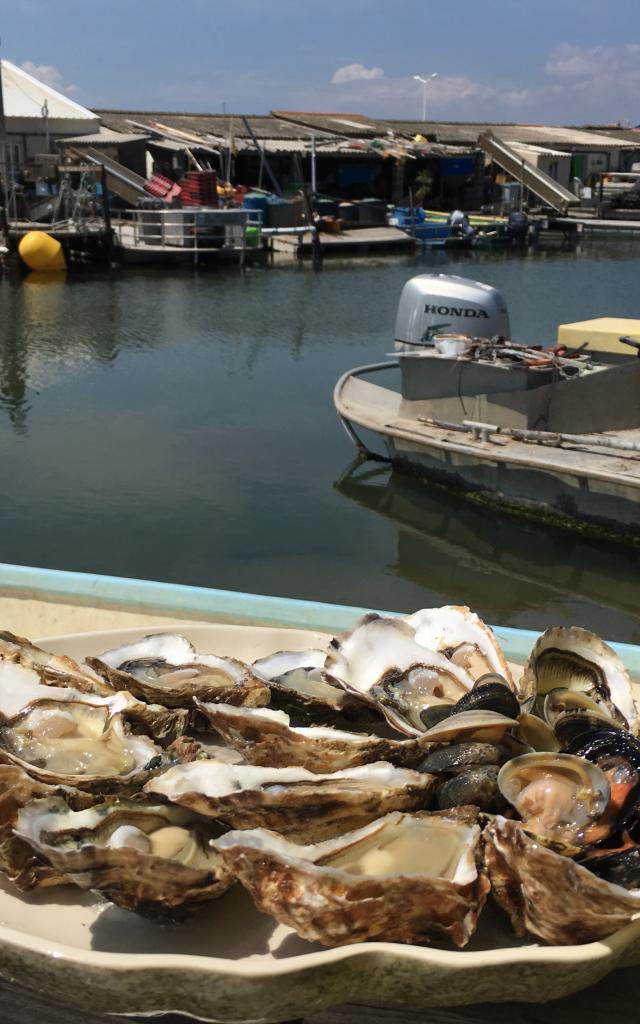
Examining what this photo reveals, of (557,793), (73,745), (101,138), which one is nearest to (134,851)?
(73,745)

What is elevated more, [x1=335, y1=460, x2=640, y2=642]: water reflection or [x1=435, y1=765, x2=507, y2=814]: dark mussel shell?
[x1=435, y1=765, x2=507, y2=814]: dark mussel shell

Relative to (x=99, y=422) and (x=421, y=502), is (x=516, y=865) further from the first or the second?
(x=99, y=422)

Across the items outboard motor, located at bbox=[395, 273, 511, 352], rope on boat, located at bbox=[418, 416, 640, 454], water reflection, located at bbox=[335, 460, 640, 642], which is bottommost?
water reflection, located at bbox=[335, 460, 640, 642]

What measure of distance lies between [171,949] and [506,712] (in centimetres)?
90

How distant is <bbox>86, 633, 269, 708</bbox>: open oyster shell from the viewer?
2520 millimetres

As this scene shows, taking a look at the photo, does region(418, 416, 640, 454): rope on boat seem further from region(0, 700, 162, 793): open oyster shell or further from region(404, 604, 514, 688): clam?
region(0, 700, 162, 793): open oyster shell

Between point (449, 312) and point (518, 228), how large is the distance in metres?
34.4

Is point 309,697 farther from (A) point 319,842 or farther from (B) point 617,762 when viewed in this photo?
(B) point 617,762

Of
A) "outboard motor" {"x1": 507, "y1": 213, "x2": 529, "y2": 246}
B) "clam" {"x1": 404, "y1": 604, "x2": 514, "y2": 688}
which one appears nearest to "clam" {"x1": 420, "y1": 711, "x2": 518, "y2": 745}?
"clam" {"x1": 404, "y1": 604, "x2": 514, "y2": 688}

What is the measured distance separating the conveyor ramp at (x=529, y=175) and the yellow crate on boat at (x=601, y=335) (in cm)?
4042

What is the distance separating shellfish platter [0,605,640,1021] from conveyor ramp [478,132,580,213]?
Result: 5125cm

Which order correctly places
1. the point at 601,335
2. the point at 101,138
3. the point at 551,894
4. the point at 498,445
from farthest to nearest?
1. the point at 101,138
2. the point at 601,335
3. the point at 498,445
4. the point at 551,894

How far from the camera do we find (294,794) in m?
1.90

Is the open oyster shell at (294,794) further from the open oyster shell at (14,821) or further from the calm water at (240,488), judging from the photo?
the calm water at (240,488)
